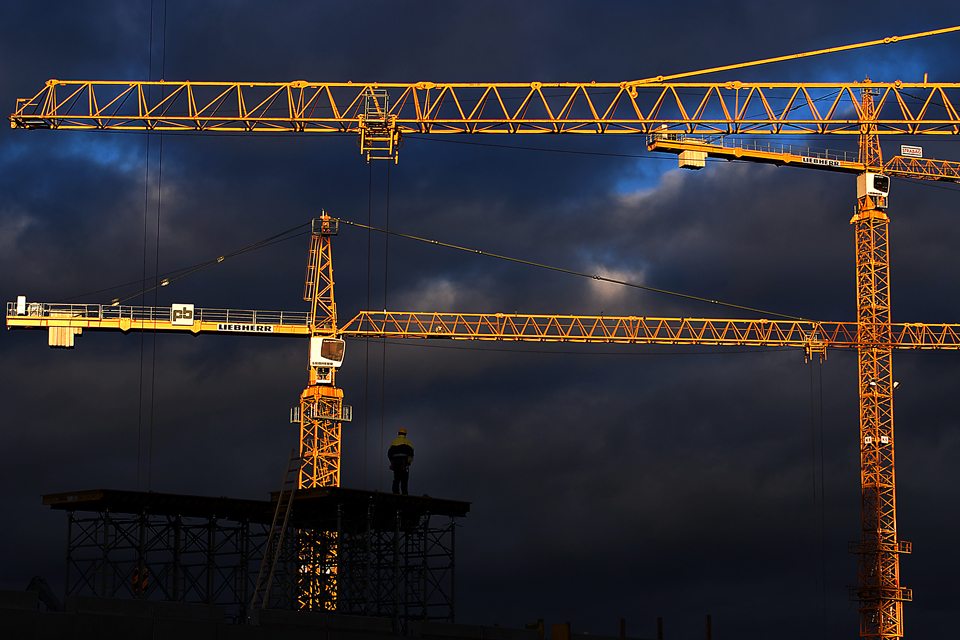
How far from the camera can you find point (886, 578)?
3413 inches

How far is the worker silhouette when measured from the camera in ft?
200

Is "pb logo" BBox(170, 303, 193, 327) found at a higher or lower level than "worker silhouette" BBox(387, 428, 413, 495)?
higher

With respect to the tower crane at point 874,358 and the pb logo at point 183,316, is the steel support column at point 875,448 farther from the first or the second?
the pb logo at point 183,316

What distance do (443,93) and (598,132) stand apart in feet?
26.5

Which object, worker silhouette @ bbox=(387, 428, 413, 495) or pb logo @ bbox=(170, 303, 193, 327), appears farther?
pb logo @ bbox=(170, 303, 193, 327)

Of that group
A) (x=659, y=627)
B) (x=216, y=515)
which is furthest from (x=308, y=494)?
(x=659, y=627)

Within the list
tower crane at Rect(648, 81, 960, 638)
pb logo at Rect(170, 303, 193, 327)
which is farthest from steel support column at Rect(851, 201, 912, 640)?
pb logo at Rect(170, 303, 193, 327)

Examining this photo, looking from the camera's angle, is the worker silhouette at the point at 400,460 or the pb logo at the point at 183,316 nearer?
the worker silhouette at the point at 400,460

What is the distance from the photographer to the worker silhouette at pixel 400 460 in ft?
200

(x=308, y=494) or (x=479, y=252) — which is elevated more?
(x=479, y=252)

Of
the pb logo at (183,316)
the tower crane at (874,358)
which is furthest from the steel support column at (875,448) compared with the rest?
the pb logo at (183,316)

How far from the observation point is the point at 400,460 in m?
61.6

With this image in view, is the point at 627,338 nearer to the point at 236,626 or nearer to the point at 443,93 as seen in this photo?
the point at 443,93

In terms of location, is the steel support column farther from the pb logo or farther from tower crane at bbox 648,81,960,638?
the pb logo
